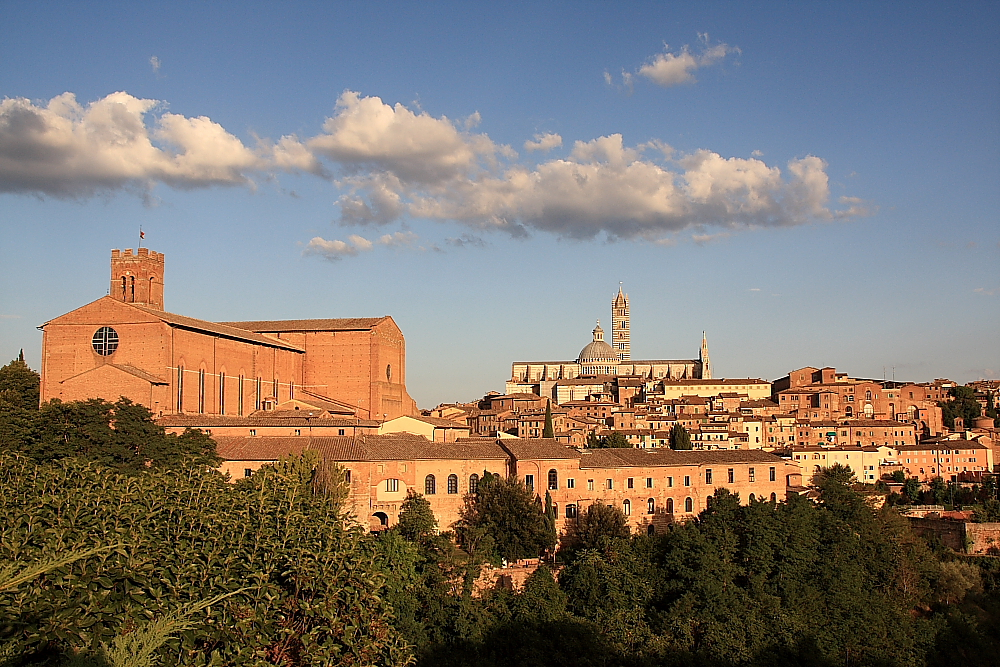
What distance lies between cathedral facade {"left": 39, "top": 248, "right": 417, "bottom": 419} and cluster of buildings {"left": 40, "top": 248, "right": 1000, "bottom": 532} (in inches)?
2.8

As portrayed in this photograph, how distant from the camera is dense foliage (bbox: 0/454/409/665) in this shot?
1408cm

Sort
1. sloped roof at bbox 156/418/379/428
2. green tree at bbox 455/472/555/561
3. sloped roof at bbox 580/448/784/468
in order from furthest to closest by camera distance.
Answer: sloped roof at bbox 580/448/784/468
sloped roof at bbox 156/418/379/428
green tree at bbox 455/472/555/561

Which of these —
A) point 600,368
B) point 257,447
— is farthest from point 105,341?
point 600,368

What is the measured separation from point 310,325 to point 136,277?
8.75 m

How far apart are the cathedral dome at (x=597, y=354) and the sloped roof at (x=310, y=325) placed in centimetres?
7588

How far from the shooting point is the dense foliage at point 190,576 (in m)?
14.1

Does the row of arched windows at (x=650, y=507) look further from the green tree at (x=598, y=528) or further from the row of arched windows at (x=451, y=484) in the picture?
the row of arched windows at (x=451, y=484)

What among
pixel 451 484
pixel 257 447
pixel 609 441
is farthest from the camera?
pixel 609 441

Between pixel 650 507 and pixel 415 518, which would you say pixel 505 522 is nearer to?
pixel 415 518

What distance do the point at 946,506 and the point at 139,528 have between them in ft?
131

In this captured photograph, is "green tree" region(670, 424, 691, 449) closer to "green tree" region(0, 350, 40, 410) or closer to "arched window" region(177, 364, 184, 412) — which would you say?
"arched window" region(177, 364, 184, 412)

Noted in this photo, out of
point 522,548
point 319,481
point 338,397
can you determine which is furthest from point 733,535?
point 338,397

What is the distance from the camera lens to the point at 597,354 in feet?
Result: 411

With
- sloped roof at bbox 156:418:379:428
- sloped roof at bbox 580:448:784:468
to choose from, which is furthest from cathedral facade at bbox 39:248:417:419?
sloped roof at bbox 580:448:784:468
